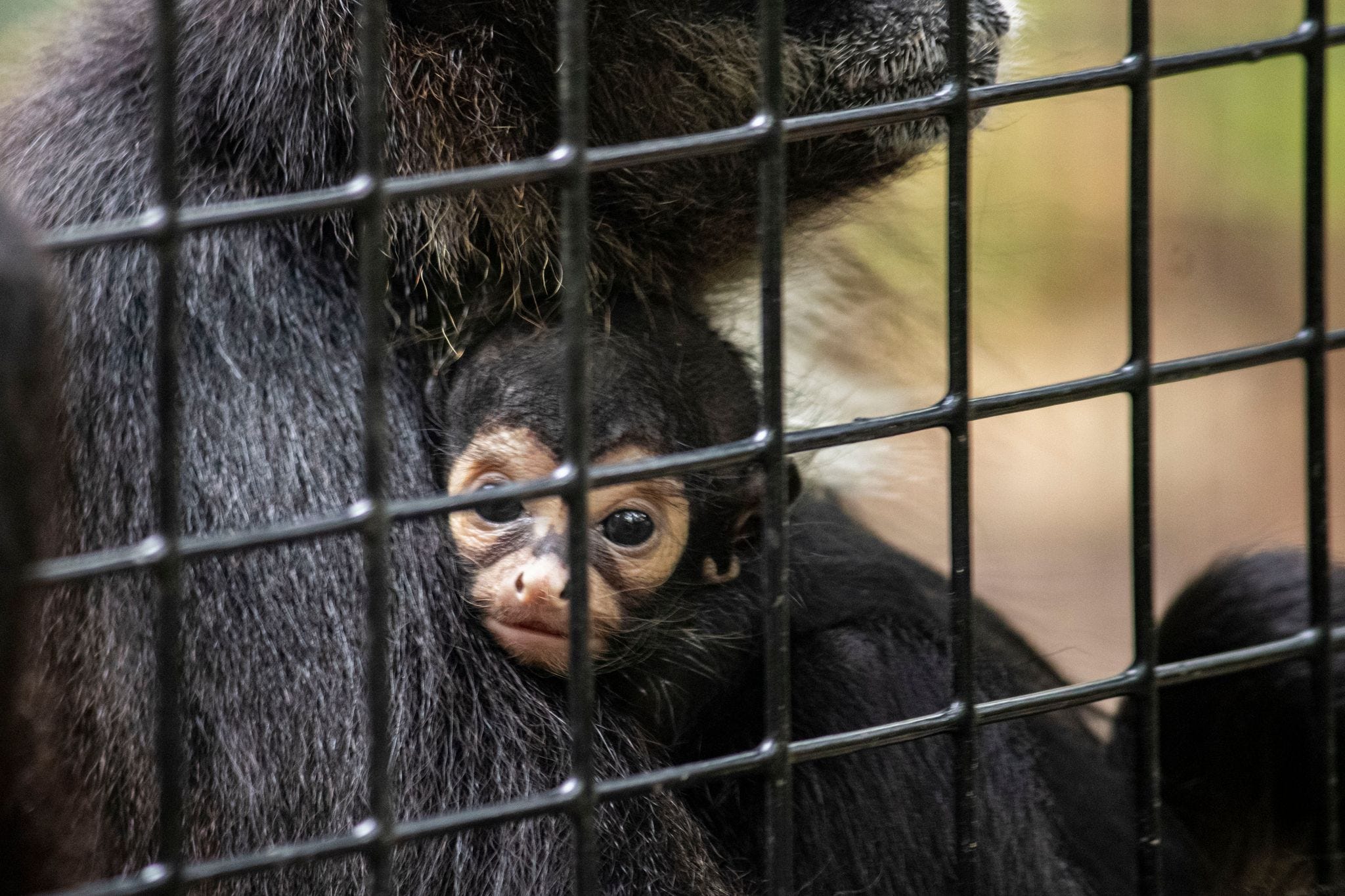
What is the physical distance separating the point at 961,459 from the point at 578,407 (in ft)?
1.17

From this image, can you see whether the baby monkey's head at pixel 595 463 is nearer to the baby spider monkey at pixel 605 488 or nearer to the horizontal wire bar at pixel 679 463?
the baby spider monkey at pixel 605 488

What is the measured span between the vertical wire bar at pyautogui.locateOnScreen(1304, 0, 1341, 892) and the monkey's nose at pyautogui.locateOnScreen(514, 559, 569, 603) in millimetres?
661

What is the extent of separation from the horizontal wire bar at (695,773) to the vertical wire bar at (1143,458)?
0.11 feet

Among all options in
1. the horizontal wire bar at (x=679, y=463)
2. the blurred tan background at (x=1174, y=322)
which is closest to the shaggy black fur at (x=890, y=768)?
the horizontal wire bar at (x=679, y=463)

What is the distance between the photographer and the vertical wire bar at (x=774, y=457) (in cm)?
112

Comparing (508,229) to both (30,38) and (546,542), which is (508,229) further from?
(30,38)

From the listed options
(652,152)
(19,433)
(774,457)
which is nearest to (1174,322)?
(774,457)

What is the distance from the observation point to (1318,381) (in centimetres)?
138

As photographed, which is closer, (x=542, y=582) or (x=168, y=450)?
(x=168, y=450)

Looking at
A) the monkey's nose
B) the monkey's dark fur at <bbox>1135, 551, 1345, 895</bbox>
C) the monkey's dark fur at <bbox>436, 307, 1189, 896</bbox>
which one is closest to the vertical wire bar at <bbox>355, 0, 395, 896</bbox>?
the monkey's nose

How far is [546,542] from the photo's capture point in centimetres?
150

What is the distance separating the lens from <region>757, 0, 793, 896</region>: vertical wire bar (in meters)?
1.12

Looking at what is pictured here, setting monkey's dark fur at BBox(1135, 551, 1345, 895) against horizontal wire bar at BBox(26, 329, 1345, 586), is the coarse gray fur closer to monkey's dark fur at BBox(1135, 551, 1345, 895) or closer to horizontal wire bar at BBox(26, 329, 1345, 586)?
horizontal wire bar at BBox(26, 329, 1345, 586)

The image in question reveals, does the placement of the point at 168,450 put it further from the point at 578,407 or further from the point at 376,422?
the point at 578,407
